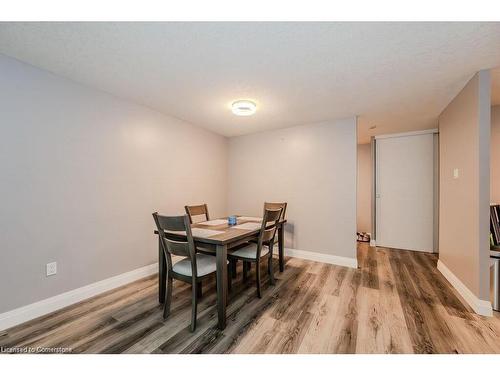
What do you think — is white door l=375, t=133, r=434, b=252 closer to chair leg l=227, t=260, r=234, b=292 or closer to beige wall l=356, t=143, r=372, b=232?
beige wall l=356, t=143, r=372, b=232

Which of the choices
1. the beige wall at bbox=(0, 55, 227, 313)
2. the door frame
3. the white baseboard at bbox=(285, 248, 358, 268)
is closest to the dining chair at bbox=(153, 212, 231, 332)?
the beige wall at bbox=(0, 55, 227, 313)

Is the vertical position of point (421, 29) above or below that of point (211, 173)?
above

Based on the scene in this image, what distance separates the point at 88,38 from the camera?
57.0 inches

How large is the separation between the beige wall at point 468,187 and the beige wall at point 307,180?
3.41 feet

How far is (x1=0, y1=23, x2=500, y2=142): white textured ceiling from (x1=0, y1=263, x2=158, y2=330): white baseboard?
2126mm

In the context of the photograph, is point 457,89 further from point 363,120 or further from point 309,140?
point 309,140

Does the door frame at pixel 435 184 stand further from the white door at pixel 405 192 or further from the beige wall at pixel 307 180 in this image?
the beige wall at pixel 307 180

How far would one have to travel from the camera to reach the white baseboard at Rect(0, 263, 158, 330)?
5.42 ft

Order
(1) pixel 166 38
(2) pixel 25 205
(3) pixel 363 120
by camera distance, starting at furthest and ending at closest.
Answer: (3) pixel 363 120
(2) pixel 25 205
(1) pixel 166 38

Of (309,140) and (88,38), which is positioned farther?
(309,140)

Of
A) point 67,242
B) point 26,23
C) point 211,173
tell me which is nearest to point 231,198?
point 211,173

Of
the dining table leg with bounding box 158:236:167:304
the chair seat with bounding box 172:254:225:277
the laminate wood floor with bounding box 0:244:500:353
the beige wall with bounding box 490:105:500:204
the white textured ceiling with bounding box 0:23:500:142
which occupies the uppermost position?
the white textured ceiling with bounding box 0:23:500:142

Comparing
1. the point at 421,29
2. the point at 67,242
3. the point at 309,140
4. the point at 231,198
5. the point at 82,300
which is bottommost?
the point at 82,300

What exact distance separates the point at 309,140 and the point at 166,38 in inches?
99.3
